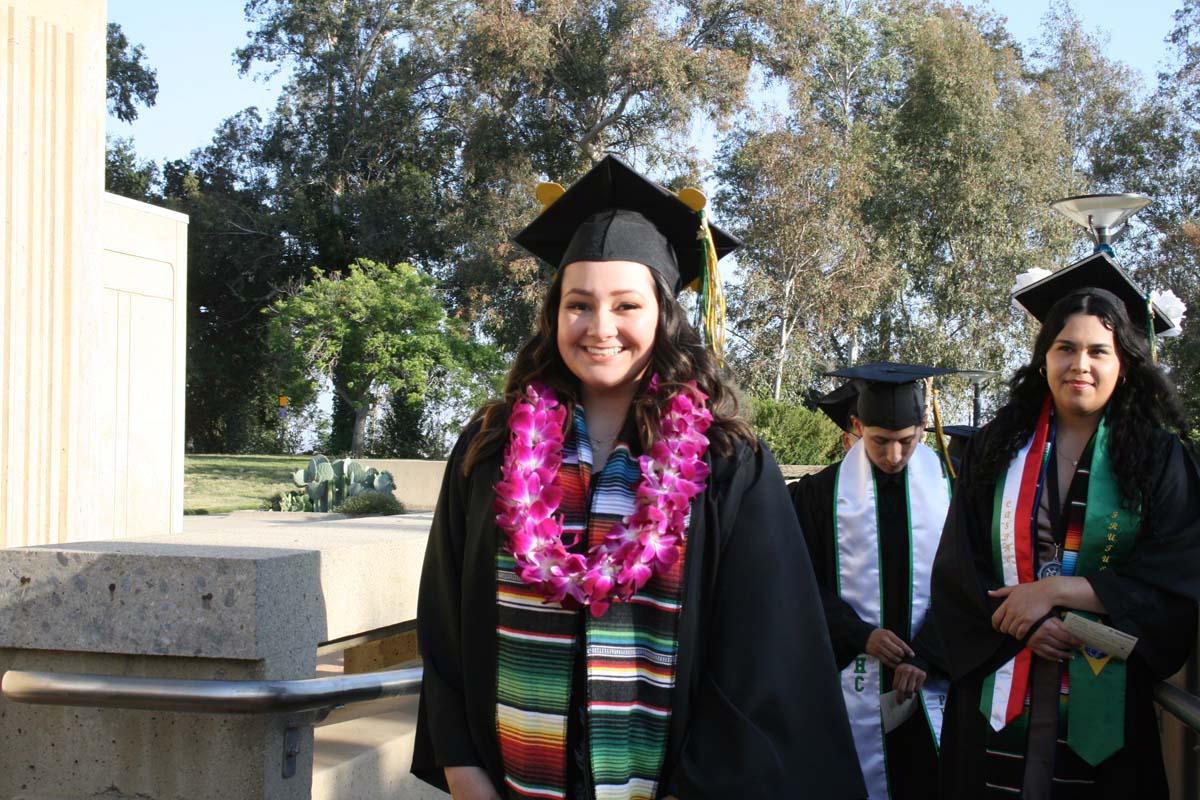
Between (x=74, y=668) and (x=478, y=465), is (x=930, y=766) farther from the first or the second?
(x=74, y=668)

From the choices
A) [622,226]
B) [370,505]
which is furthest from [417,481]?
[622,226]

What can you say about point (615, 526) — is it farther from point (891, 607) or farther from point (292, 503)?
point (292, 503)

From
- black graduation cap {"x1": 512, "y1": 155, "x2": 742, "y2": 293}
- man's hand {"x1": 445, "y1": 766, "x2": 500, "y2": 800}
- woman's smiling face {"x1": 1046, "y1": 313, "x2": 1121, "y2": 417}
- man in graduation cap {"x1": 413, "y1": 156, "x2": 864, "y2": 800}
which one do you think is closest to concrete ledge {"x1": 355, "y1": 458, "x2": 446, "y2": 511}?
woman's smiling face {"x1": 1046, "y1": 313, "x2": 1121, "y2": 417}

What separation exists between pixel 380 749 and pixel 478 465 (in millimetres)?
1254

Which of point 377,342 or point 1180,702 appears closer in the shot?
point 1180,702

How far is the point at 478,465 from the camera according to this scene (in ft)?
7.52

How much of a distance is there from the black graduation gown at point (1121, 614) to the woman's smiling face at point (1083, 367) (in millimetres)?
195

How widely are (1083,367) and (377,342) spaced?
21.7 m

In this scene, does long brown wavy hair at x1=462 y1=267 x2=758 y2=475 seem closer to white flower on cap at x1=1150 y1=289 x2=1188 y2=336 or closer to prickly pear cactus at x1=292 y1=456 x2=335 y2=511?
white flower on cap at x1=1150 y1=289 x2=1188 y2=336

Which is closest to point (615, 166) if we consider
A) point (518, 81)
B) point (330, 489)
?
point (330, 489)

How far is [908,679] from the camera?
3582 millimetres

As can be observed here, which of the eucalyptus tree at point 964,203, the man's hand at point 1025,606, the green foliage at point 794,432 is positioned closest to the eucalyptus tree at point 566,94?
the eucalyptus tree at point 964,203

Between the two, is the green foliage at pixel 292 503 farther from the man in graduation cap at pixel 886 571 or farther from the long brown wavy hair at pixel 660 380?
the long brown wavy hair at pixel 660 380

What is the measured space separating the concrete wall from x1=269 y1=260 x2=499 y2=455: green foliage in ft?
53.4
